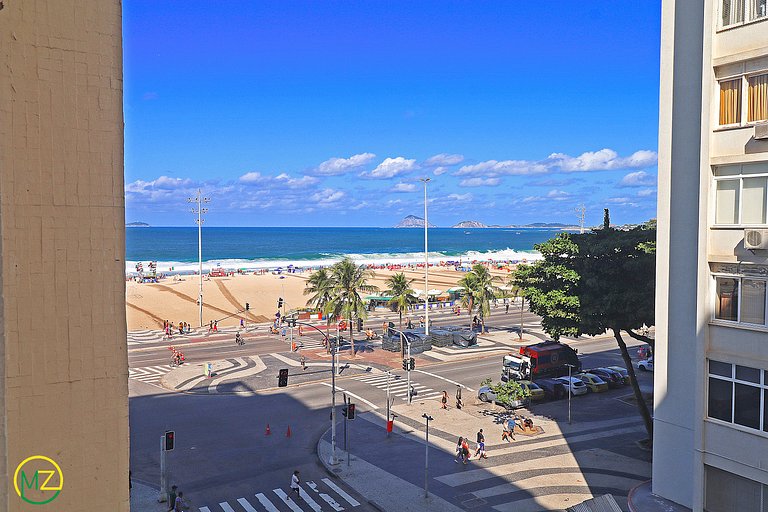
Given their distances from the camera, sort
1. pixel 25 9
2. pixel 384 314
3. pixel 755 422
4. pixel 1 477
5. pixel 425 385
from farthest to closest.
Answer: pixel 384 314 < pixel 425 385 < pixel 755 422 < pixel 25 9 < pixel 1 477

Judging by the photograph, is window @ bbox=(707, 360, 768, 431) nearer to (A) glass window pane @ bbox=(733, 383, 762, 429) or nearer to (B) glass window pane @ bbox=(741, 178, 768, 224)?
(A) glass window pane @ bbox=(733, 383, 762, 429)

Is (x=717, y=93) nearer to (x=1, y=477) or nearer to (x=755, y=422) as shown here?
(x=755, y=422)

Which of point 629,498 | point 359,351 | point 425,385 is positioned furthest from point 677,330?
point 359,351

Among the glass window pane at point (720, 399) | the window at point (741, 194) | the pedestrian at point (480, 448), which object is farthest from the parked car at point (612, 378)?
the window at point (741, 194)

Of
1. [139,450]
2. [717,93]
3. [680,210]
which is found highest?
[717,93]

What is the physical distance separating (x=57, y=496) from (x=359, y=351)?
45.5m

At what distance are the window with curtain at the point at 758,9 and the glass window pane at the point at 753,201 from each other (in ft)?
13.2

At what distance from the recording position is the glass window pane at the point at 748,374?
48.4 feet

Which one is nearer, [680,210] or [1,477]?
[1,477]

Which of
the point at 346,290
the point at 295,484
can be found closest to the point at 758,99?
the point at 295,484

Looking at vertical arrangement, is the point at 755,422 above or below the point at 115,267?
below

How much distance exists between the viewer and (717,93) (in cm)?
1584

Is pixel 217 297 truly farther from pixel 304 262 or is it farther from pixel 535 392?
pixel 304 262

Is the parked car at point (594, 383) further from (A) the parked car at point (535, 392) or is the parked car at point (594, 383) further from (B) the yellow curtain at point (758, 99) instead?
(B) the yellow curtain at point (758, 99)
